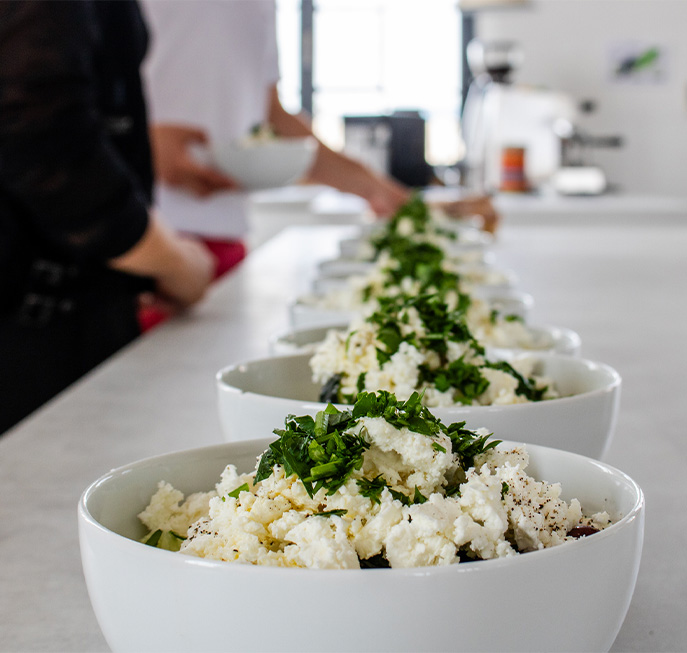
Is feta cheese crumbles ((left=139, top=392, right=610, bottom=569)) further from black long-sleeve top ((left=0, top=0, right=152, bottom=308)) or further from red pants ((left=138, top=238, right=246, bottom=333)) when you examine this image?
red pants ((left=138, top=238, right=246, bottom=333))

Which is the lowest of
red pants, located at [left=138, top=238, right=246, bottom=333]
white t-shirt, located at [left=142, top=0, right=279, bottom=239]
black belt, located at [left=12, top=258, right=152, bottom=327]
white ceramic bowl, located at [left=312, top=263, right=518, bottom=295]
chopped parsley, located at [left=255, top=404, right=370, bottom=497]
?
red pants, located at [left=138, top=238, right=246, bottom=333]

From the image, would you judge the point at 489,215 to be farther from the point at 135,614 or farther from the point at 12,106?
the point at 135,614

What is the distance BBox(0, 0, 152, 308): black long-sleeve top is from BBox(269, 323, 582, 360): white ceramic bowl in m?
0.68

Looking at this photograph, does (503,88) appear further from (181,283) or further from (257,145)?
(181,283)

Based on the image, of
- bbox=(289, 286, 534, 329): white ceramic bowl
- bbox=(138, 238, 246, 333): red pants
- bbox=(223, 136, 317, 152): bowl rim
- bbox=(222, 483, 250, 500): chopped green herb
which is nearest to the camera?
bbox=(222, 483, 250, 500): chopped green herb

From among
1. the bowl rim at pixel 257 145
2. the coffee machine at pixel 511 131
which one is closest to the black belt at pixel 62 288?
the bowl rim at pixel 257 145

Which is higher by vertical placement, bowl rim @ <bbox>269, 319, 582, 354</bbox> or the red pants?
bowl rim @ <bbox>269, 319, 582, 354</bbox>

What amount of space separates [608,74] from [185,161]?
422 centimetres

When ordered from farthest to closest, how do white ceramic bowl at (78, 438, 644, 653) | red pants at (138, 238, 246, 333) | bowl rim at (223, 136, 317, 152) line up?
1. red pants at (138, 238, 246, 333)
2. bowl rim at (223, 136, 317, 152)
3. white ceramic bowl at (78, 438, 644, 653)

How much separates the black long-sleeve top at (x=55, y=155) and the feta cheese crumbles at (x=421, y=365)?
81cm

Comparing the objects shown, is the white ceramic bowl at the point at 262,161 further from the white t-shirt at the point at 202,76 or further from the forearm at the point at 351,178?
the forearm at the point at 351,178

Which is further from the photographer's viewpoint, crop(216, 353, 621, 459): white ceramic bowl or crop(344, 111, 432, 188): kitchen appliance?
crop(344, 111, 432, 188): kitchen appliance

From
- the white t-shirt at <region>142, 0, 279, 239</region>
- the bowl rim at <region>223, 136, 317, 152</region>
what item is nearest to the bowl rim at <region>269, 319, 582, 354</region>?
the bowl rim at <region>223, 136, 317, 152</region>

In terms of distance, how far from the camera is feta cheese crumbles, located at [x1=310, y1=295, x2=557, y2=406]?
609 mm
